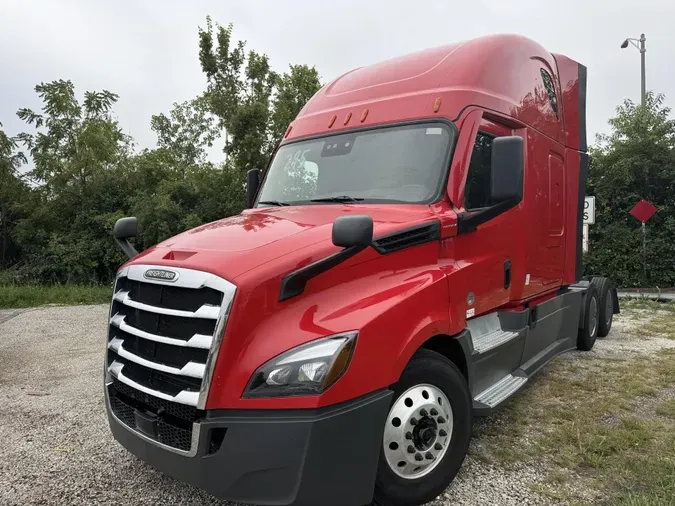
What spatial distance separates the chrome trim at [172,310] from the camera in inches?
98.3

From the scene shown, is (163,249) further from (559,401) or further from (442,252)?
(559,401)

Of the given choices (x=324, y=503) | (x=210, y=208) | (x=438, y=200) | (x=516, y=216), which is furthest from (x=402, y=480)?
(x=210, y=208)

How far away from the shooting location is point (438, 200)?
3.46m

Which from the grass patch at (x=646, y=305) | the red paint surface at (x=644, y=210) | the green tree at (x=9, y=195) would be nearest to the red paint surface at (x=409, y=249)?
the grass patch at (x=646, y=305)

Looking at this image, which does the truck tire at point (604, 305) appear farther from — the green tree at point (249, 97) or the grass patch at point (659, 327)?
the green tree at point (249, 97)

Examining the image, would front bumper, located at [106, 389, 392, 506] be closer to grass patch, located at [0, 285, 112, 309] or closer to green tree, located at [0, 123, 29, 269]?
grass patch, located at [0, 285, 112, 309]

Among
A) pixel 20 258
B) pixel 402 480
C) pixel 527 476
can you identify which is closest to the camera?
pixel 402 480

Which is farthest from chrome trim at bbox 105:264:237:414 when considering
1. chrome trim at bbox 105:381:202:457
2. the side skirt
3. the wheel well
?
the side skirt

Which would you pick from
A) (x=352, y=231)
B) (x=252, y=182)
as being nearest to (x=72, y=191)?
(x=252, y=182)

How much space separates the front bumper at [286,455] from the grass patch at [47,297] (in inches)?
462

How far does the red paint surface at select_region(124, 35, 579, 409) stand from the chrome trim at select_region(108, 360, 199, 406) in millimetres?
111

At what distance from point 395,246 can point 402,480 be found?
1.33 m

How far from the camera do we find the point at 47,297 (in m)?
13.0

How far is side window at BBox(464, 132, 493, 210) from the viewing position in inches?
145
